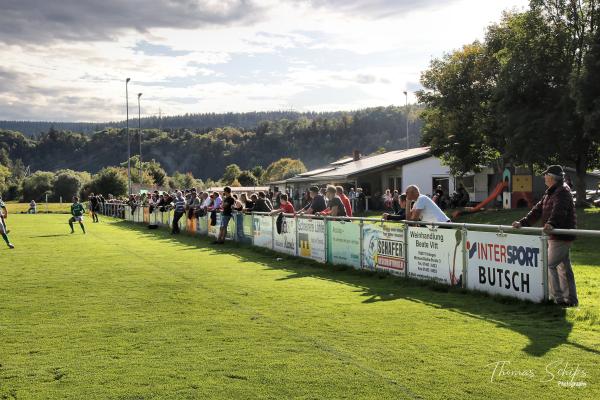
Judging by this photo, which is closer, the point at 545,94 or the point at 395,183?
the point at 545,94

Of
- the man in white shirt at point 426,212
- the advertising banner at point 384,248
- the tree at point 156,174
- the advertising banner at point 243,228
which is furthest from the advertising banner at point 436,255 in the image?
the tree at point 156,174

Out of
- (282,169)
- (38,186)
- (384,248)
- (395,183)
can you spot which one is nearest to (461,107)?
(395,183)

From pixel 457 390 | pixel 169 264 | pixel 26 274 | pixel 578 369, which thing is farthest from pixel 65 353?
pixel 169 264

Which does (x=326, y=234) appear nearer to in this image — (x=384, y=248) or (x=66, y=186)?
(x=384, y=248)

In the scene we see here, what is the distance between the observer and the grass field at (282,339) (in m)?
5.87

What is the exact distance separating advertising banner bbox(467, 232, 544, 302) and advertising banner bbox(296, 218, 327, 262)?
18.5 ft

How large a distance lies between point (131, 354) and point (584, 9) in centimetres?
3501

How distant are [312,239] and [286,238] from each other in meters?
1.78

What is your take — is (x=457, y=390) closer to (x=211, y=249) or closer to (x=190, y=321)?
(x=190, y=321)

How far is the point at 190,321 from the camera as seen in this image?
349 inches

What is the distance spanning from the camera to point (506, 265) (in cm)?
1038

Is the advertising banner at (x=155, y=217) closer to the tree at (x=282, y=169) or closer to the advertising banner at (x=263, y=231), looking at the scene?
the advertising banner at (x=263, y=231)

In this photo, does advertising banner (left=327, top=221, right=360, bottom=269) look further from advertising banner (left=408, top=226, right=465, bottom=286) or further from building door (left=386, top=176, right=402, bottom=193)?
building door (left=386, top=176, right=402, bottom=193)

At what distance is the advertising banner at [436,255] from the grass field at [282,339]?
0.33 metres
